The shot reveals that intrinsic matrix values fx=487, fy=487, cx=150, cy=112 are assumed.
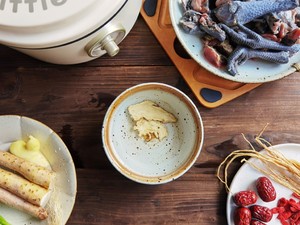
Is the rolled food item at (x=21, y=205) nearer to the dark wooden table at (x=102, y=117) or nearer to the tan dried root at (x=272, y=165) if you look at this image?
the dark wooden table at (x=102, y=117)

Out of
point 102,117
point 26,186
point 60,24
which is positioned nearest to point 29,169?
point 26,186

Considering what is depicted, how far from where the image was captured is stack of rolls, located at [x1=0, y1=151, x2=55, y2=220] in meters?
1.08

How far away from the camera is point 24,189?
108 cm

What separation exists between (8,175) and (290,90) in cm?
70

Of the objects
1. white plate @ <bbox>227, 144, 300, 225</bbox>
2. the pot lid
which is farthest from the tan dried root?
the pot lid

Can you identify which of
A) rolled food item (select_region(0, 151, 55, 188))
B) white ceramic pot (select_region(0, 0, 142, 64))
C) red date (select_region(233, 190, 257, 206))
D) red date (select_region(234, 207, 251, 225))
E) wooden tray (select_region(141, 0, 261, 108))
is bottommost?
red date (select_region(234, 207, 251, 225))

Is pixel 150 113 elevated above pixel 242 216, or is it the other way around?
pixel 150 113

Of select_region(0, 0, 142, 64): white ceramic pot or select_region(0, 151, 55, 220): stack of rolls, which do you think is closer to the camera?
select_region(0, 0, 142, 64): white ceramic pot

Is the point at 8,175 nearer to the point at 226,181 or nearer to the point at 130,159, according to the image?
the point at 130,159

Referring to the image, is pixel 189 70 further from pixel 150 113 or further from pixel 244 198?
pixel 244 198

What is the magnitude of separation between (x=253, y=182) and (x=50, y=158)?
0.48 m

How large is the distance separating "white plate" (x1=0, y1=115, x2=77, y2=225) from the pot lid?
257mm

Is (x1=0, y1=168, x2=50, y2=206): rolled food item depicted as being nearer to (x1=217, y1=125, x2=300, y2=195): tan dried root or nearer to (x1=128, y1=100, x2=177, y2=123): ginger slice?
(x1=128, y1=100, x2=177, y2=123): ginger slice

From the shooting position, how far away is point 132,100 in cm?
115
